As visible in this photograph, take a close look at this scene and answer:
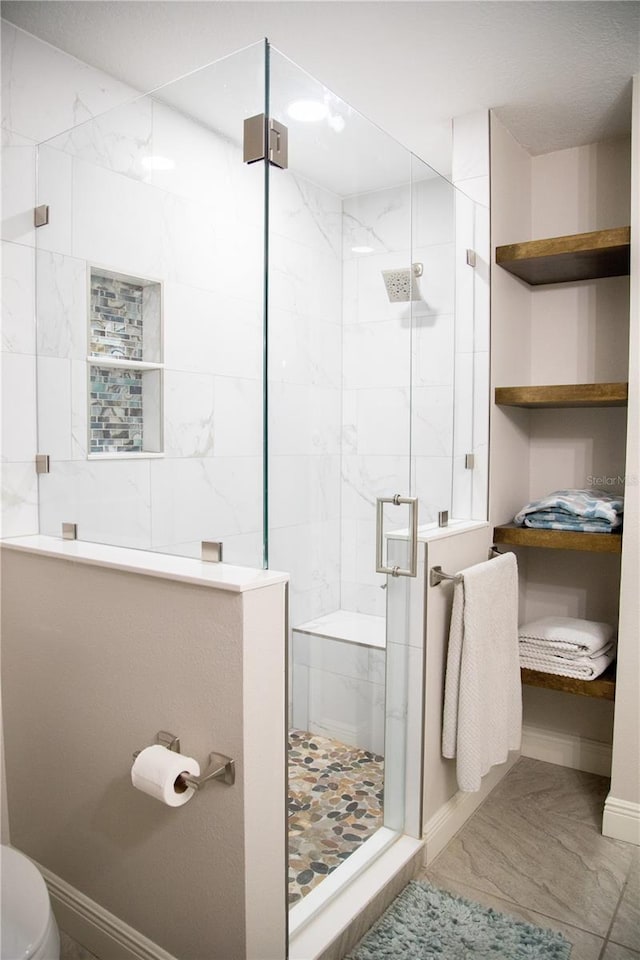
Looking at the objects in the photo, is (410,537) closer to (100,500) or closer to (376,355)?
(376,355)

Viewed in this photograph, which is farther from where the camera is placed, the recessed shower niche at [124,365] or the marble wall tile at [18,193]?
the marble wall tile at [18,193]

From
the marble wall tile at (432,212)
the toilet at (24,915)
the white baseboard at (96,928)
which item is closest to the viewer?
the toilet at (24,915)

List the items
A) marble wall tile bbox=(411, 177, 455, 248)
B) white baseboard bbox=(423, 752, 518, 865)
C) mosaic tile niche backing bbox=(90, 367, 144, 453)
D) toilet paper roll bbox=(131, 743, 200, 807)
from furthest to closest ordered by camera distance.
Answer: white baseboard bbox=(423, 752, 518, 865) → marble wall tile bbox=(411, 177, 455, 248) → mosaic tile niche backing bbox=(90, 367, 144, 453) → toilet paper roll bbox=(131, 743, 200, 807)

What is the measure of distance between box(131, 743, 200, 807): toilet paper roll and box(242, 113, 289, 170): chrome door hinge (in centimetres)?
126

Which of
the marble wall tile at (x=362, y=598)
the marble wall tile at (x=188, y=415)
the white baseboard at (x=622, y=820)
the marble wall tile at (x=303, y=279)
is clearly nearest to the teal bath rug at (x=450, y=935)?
the white baseboard at (x=622, y=820)

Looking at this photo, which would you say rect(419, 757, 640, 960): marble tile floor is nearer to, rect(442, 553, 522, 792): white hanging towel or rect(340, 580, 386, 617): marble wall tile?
rect(442, 553, 522, 792): white hanging towel

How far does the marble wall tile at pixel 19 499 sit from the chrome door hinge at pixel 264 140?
1.08 metres

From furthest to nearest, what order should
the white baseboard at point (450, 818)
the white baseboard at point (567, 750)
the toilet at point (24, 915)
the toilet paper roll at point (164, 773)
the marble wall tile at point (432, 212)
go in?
the white baseboard at point (567, 750) < the white baseboard at point (450, 818) < the marble wall tile at point (432, 212) < the toilet paper roll at point (164, 773) < the toilet at point (24, 915)

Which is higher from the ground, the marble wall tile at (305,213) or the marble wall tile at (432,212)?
the marble wall tile at (432,212)

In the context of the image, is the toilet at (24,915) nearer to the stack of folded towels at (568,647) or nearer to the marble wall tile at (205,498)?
the marble wall tile at (205,498)

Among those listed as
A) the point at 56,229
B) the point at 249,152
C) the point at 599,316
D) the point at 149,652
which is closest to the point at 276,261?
the point at 249,152

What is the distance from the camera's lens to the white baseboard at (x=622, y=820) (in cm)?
221

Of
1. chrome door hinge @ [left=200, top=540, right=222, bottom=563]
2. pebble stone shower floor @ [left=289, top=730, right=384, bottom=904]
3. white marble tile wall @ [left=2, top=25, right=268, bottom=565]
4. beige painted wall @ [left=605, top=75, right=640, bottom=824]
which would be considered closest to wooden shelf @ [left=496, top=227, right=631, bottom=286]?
beige painted wall @ [left=605, top=75, right=640, bottom=824]

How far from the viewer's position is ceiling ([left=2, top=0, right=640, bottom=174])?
178cm
